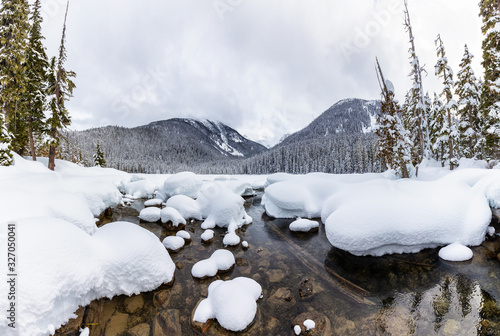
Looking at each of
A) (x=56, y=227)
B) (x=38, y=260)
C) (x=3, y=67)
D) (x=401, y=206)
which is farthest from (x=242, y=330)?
(x=3, y=67)

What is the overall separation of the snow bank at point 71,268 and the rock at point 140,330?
1240 mm

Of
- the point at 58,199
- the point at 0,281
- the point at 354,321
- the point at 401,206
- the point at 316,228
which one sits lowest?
the point at 354,321

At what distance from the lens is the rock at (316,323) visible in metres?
5.38

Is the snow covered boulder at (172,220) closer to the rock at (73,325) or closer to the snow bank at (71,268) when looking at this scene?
the snow bank at (71,268)

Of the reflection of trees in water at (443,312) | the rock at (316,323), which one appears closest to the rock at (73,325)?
the rock at (316,323)

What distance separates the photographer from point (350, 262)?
28.6 feet

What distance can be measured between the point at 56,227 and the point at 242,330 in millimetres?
5398

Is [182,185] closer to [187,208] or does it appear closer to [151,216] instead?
[187,208]

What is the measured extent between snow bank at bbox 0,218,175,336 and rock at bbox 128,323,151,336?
124 cm

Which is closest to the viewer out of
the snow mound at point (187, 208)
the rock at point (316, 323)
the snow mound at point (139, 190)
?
the rock at point (316, 323)

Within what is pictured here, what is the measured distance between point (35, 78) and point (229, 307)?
96.6 ft

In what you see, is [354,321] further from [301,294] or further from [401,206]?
[401,206]

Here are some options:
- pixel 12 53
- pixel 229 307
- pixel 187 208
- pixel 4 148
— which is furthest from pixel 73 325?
pixel 12 53

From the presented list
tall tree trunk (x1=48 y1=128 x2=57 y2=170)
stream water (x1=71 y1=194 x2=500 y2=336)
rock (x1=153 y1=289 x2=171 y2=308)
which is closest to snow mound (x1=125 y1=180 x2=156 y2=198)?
tall tree trunk (x1=48 y1=128 x2=57 y2=170)
